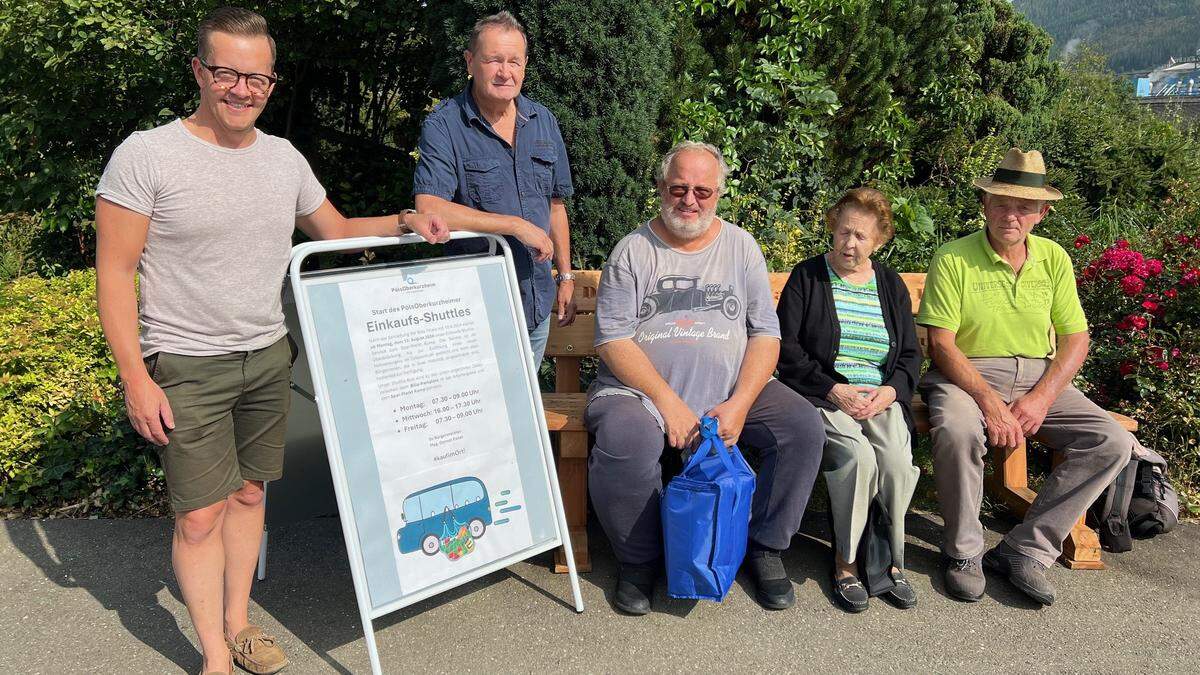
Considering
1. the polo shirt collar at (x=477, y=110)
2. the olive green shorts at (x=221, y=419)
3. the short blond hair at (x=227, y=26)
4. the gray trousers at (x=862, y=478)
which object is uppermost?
the short blond hair at (x=227, y=26)

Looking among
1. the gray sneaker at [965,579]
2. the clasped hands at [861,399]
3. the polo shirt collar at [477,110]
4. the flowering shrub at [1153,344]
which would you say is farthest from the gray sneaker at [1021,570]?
the polo shirt collar at [477,110]

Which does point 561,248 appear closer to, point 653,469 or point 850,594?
point 653,469

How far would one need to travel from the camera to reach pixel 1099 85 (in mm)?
18281

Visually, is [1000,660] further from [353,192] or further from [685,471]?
[353,192]

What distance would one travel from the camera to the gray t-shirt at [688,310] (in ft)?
11.0

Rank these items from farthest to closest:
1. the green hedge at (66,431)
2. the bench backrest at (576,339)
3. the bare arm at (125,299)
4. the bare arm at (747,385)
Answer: the bench backrest at (576,339), the green hedge at (66,431), the bare arm at (747,385), the bare arm at (125,299)

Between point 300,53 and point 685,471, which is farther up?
point 300,53

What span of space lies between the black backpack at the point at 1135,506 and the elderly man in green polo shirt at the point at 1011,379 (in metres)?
0.20

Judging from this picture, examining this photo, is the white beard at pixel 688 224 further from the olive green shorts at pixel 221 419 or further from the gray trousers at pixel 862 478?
the olive green shorts at pixel 221 419

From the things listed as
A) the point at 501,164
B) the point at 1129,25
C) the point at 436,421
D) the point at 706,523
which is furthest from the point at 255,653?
the point at 1129,25

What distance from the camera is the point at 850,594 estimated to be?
3.23 meters

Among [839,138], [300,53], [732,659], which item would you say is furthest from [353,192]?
[732,659]

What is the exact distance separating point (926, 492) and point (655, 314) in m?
1.85

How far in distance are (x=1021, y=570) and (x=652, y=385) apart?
160 centimetres
